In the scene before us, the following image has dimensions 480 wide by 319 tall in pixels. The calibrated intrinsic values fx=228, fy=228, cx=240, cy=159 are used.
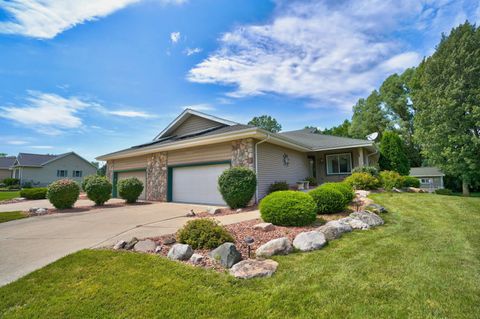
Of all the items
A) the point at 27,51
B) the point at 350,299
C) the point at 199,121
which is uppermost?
the point at 27,51

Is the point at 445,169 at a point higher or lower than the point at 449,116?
lower

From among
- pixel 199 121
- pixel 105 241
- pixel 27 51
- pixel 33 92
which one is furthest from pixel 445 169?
pixel 33 92

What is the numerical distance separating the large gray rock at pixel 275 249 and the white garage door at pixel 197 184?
6549 millimetres

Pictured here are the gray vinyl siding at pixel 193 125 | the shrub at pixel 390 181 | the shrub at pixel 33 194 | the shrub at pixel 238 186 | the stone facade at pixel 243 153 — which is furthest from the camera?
the shrub at pixel 33 194

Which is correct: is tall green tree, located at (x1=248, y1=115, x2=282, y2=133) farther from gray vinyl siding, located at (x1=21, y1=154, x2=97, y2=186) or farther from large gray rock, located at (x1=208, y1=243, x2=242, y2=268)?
large gray rock, located at (x1=208, y1=243, x2=242, y2=268)

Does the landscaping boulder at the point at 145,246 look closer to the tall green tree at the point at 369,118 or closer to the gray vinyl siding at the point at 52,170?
the gray vinyl siding at the point at 52,170

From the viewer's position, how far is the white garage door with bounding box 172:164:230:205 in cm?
1083

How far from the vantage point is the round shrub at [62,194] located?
9.96 metres

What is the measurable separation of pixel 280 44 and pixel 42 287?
9.92 m

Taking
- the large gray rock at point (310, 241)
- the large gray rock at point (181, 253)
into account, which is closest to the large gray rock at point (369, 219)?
the large gray rock at point (310, 241)

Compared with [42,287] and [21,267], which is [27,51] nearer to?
[21,267]

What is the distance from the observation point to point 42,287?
2.96 metres

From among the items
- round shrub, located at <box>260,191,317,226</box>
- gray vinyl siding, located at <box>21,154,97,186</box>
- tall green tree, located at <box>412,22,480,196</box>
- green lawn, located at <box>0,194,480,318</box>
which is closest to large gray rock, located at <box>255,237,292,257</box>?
green lawn, located at <box>0,194,480,318</box>

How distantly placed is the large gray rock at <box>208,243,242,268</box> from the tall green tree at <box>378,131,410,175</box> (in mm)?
17036
